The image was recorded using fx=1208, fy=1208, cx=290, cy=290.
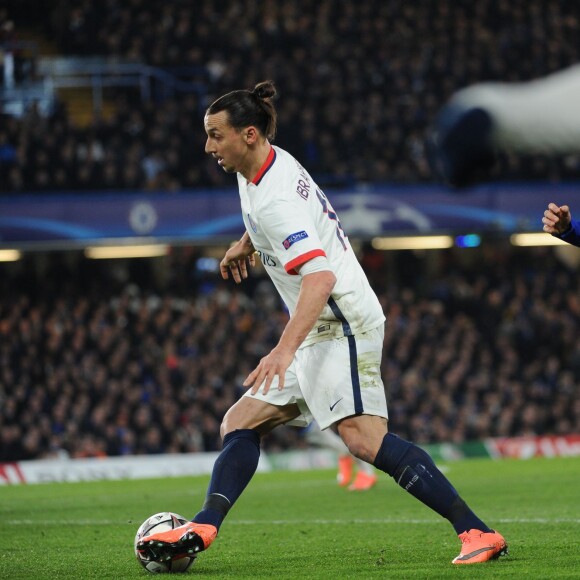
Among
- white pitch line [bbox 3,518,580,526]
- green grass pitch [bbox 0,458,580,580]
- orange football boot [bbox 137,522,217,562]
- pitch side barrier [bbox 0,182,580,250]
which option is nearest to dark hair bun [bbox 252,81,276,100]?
orange football boot [bbox 137,522,217,562]

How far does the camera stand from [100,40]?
1009 inches

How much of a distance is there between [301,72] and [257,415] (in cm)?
2031

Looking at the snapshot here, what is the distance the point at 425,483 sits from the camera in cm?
557

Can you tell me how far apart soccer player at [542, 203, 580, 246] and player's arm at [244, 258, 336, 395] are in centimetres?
122

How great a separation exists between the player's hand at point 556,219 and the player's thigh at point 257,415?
154cm

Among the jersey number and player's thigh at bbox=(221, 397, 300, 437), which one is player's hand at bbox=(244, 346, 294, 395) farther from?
the jersey number

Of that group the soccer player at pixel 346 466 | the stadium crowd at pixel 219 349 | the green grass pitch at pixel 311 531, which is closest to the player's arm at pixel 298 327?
the green grass pitch at pixel 311 531

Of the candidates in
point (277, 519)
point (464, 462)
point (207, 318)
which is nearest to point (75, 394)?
point (207, 318)

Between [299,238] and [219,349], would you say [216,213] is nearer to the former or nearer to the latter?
[219,349]

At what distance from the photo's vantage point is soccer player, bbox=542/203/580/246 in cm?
594

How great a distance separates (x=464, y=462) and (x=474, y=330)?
17.1ft

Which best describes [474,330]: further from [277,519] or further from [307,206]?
A: [307,206]

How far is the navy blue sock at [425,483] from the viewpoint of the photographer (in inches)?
219

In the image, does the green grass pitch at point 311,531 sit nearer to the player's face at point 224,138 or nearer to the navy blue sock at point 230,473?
the navy blue sock at point 230,473
